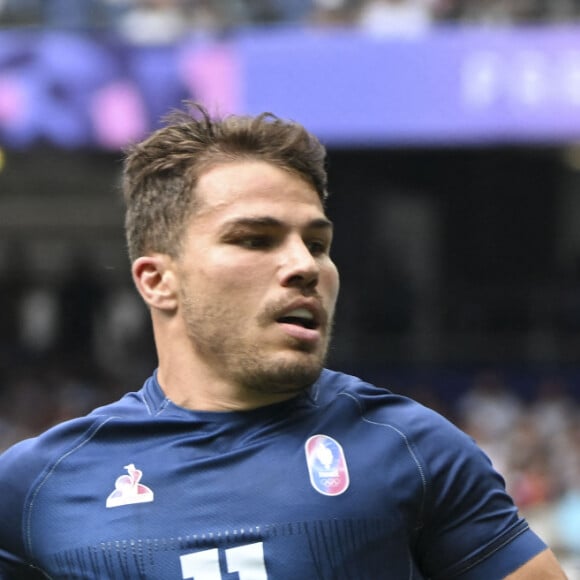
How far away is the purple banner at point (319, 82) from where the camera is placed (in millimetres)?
11031

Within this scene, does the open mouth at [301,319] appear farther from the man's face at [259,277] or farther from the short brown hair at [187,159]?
the short brown hair at [187,159]

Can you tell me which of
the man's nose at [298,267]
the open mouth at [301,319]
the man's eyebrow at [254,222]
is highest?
the man's eyebrow at [254,222]

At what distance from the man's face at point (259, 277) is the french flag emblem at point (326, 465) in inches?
4.4

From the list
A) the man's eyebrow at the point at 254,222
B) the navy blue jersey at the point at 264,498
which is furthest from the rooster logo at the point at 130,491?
the man's eyebrow at the point at 254,222

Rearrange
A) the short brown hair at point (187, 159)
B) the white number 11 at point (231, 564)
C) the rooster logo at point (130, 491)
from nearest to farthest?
the white number 11 at point (231, 564) → the rooster logo at point (130, 491) → the short brown hair at point (187, 159)

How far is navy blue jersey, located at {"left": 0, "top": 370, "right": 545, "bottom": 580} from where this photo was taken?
2467 millimetres

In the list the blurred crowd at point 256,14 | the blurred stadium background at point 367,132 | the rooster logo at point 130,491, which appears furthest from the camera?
the blurred crowd at point 256,14

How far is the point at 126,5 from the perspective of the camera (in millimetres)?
11812

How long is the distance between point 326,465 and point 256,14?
31.6 ft

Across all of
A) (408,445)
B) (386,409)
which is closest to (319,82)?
(386,409)

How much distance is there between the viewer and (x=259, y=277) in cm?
256

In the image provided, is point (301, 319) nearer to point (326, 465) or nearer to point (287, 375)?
point (287, 375)

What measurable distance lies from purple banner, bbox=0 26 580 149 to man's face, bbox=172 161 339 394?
8.44 meters

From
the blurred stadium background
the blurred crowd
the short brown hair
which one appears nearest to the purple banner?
the blurred stadium background
